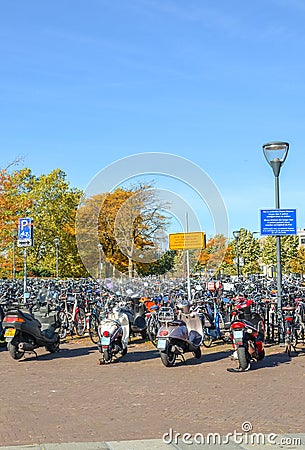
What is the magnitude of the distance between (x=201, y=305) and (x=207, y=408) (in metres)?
5.39

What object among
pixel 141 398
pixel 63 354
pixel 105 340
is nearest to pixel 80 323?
pixel 63 354

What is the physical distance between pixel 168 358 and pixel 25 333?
2713 mm

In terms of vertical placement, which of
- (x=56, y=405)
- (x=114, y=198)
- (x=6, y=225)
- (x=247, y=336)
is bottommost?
(x=56, y=405)

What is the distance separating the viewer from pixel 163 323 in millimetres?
9961

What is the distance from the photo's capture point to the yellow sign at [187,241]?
46.1 feet

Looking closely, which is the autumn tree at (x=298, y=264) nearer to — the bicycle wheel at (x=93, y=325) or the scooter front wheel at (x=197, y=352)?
the bicycle wheel at (x=93, y=325)

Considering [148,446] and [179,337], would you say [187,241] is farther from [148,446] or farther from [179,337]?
[148,446]

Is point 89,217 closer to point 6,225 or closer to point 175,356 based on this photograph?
point 6,225

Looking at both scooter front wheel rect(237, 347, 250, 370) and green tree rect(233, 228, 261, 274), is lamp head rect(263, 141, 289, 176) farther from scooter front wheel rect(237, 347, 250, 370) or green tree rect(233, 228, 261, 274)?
green tree rect(233, 228, 261, 274)

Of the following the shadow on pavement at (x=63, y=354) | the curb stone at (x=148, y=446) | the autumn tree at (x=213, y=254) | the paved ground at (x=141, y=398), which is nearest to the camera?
the curb stone at (x=148, y=446)

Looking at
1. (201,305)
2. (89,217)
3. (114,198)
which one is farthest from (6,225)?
(201,305)

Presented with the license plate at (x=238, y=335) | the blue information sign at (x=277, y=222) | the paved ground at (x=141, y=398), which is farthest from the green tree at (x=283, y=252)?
the license plate at (x=238, y=335)

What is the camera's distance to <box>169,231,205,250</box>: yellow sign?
46.1ft

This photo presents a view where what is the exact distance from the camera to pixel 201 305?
12.2 meters
